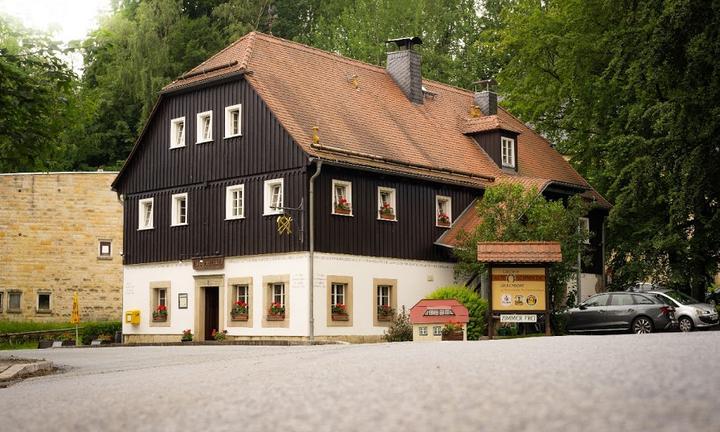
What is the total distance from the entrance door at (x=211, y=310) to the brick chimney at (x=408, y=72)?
435 inches

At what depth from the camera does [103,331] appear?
1748 inches

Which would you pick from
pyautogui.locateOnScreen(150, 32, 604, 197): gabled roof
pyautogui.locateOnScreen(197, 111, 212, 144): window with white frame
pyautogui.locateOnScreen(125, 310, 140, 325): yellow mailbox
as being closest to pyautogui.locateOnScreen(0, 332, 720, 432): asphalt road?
pyautogui.locateOnScreen(150, 32, 604, 197): gabled roof

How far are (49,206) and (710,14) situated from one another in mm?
31845

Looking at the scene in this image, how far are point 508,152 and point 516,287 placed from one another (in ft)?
45.9

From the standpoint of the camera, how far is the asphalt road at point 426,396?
8.45 meters

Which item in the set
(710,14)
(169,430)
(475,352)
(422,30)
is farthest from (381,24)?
(169,430)

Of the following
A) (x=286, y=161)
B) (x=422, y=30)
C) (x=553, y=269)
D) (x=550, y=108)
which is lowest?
(x=553, y=269)

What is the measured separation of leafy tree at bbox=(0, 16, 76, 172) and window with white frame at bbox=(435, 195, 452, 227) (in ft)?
54.1

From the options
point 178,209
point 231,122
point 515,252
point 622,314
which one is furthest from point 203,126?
point 622,314

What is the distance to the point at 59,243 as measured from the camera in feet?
163

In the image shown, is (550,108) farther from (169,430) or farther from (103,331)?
(169,430)

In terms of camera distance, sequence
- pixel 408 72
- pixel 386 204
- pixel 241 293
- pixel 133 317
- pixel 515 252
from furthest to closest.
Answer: pixel 408 72 → pixel 133 317 → pixel 386 204 → pixel 241 293 → pixel 515 252

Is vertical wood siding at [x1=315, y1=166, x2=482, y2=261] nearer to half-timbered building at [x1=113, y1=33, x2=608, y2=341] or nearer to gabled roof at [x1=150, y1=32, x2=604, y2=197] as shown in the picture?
half-timbered building at [x1=113, y1=33, x2=608, y2=341]

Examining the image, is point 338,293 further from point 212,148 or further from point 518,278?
point 518,278
